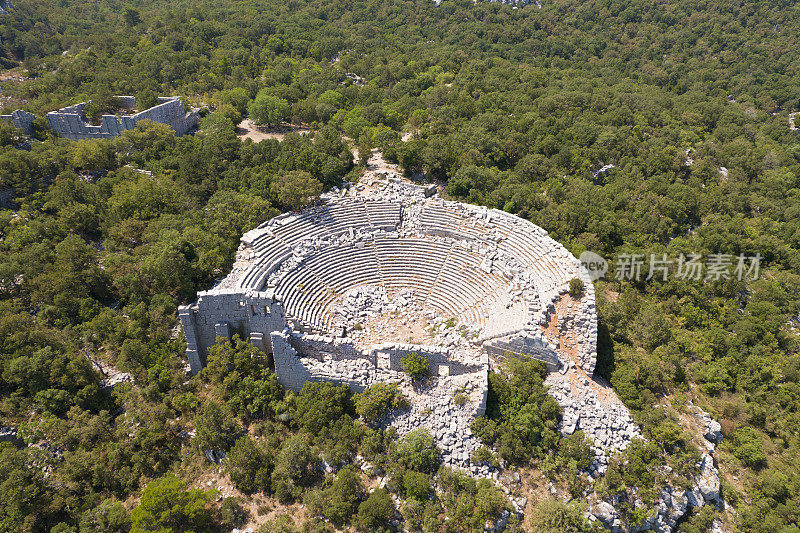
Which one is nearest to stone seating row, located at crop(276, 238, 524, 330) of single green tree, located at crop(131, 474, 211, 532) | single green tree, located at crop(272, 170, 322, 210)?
single green tree, located at crop(272, 170, 322, 210)

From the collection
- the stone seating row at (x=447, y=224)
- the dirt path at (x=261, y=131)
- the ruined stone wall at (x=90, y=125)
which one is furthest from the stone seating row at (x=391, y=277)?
the ruined stone wall at (x=90, y=125)

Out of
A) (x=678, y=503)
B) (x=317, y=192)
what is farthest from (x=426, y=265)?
(x=678, y=503)

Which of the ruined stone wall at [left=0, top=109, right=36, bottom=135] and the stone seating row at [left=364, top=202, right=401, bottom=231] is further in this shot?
the ruined stone wall at [left=0, top=109, right=36, bottom=135]

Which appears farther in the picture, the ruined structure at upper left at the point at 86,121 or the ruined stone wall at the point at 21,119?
the ruined structure at upper left at the point at 86,121

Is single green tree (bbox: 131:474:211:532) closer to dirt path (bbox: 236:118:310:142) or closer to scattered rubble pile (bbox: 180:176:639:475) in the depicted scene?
scattered rubble pile (bbox: 180:176:639:475)

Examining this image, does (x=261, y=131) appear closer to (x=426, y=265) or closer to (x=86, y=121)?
(x=86, y=121)

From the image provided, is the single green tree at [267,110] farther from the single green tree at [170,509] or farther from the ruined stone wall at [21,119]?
the single green tree at [170,509]

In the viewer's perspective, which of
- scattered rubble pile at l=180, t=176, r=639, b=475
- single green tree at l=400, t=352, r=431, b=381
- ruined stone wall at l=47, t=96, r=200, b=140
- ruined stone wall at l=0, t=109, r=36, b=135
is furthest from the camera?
ruined stone wall at l=47, t=96, r=200, b=140

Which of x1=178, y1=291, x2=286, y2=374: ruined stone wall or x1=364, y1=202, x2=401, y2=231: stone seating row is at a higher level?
x1=364, y1=202, x2=401, y2=231: stone seating row

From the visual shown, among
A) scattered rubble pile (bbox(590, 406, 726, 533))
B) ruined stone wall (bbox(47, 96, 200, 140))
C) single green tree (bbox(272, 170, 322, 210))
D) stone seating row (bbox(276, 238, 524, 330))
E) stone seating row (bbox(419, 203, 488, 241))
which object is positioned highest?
ruined stone wall (bbox(47, 96, 200, 140))
